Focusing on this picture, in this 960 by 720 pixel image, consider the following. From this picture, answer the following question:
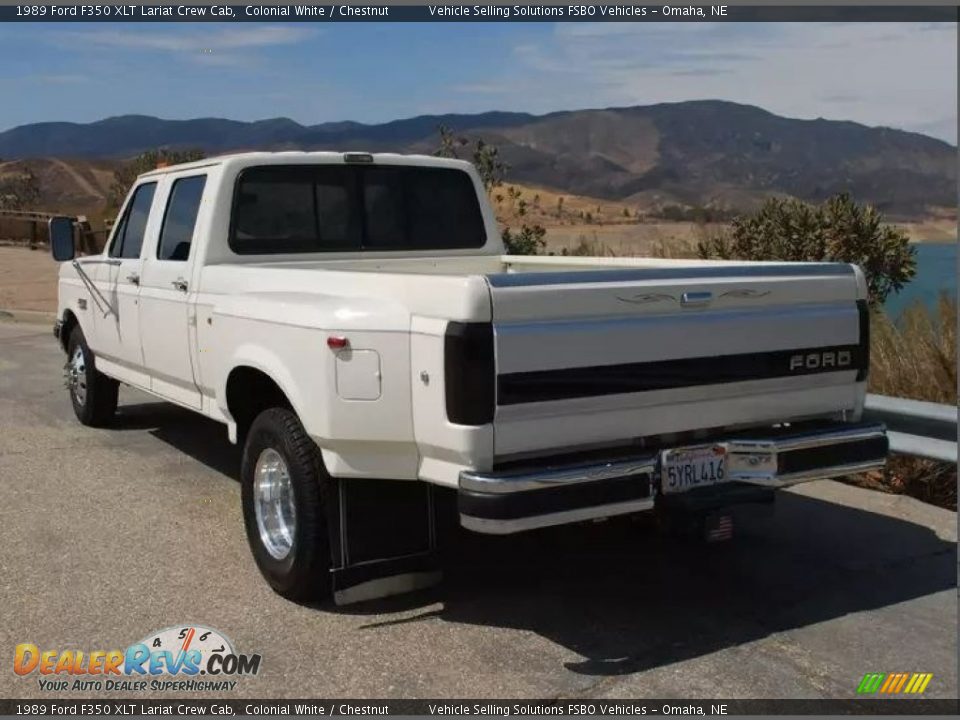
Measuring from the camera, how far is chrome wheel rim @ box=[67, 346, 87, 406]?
8.30m

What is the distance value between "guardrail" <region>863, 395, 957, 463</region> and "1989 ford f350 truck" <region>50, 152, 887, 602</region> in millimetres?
922

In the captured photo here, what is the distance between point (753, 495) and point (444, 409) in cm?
146

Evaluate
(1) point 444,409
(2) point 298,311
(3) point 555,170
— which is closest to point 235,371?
(2) point 298,311

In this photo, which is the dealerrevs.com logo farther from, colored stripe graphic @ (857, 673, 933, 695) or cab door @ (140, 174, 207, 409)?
colored stripe graphic @ (857, 673, 933, 695)

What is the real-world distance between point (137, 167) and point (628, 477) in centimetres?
2814

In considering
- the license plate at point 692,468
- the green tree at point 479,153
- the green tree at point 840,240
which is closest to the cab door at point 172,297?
the license plate at point 692,468

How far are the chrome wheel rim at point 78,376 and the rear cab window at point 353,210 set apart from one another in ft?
9.47

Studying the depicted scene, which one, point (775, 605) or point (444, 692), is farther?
point (775, 605)

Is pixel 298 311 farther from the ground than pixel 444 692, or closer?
farther from the ground

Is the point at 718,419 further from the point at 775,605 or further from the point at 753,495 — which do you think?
the point at 775,605

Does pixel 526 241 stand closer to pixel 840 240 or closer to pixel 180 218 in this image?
pixel 840 240

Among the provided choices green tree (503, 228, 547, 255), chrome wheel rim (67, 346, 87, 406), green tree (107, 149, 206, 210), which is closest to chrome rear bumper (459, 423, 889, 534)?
chrome wheel rim (67, 346, 87, 406)

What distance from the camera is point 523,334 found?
13.0ft

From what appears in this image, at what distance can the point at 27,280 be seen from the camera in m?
21.4
